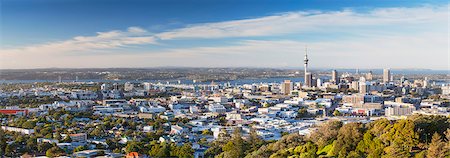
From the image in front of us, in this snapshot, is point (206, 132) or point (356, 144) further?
point (206, 132)

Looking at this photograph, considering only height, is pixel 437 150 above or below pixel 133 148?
above

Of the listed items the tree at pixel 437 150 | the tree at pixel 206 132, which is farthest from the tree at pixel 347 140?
the tree at pixel 206 132

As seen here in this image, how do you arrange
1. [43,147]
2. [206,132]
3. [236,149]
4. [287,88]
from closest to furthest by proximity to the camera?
[236,149] < [43,147] < [206,132] < [287,88]

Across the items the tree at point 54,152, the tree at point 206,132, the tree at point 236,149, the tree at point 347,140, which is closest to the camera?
the tree at point 347,140

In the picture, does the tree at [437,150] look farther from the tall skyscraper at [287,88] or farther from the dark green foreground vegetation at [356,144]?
the tall skyscraper at [287,88]

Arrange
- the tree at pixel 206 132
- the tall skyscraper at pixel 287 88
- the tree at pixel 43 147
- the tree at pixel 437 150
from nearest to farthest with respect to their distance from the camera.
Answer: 1. the tree at pixel 437 150
2. the tree at pixel 43 147
3. the tree at pixel 206 132
4. the tall skyscraper at pixel 287 88

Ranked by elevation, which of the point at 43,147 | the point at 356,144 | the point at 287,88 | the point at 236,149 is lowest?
the point at 287,88

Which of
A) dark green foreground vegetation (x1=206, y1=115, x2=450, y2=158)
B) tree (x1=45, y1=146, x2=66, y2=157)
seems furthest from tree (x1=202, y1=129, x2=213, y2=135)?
dark green foreground vegetation (x1=206, y1=115, x2=450, y2=158)

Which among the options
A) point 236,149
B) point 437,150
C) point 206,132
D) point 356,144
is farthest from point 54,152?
point 437,150

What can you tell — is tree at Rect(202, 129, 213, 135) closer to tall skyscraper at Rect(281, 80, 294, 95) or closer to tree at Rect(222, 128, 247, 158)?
tree at Rect(222, 128, 247, 158)

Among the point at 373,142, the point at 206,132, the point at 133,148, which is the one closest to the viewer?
the point at 373,142

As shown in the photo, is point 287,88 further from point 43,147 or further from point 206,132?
point 43,147

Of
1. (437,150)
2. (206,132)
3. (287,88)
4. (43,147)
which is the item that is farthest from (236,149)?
(287,88)
